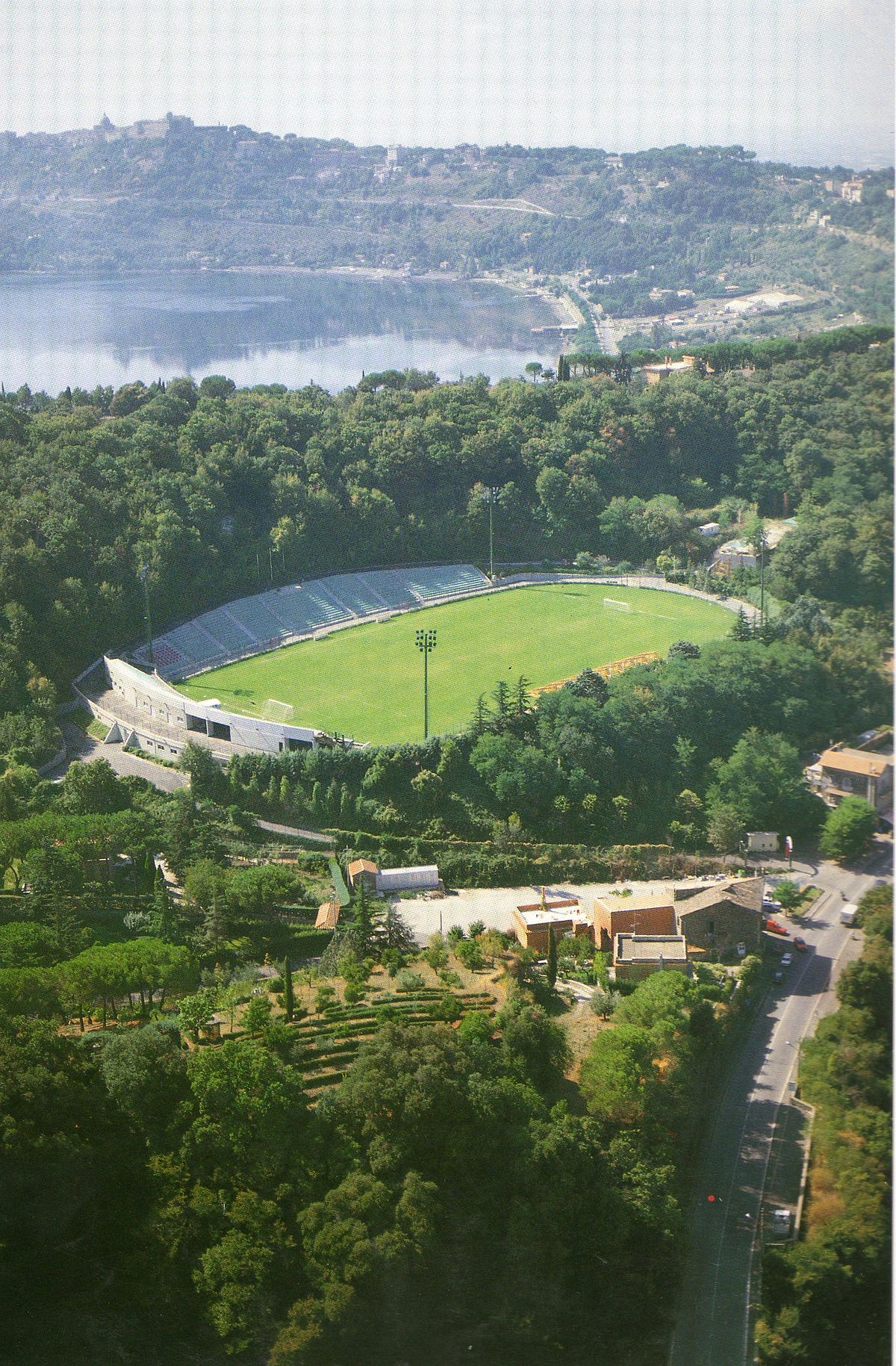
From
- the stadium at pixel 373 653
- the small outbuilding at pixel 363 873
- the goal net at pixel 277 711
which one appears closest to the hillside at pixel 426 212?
the stadium at pixel 373 653

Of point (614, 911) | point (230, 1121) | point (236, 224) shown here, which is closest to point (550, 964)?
point (614, 911)

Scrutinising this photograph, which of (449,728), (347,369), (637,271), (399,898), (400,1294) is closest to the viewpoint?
(400,1294)

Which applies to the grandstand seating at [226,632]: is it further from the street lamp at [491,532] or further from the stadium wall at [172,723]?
the street lamp at [491,532]

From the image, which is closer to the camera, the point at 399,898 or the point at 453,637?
the point at 399,898

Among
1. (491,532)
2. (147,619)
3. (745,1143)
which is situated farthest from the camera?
(491,532)

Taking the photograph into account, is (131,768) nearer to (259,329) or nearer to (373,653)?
(373,653)

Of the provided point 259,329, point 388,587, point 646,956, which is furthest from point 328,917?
point 259,329

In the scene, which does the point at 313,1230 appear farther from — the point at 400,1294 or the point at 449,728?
the point at 449,728
